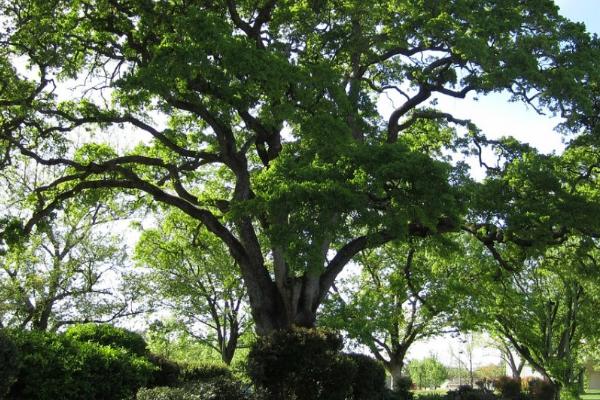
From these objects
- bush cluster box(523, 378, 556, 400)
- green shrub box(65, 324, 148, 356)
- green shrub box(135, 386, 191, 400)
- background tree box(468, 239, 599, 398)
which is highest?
background tree box(468, 239, 599, 398)

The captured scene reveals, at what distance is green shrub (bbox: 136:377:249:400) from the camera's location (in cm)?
828

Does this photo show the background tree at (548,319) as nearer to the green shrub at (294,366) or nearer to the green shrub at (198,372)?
the green shrub at (198,372)

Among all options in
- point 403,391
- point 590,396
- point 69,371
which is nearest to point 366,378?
point 69,371

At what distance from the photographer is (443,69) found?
13.1 m

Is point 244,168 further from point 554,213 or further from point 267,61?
point 554,213

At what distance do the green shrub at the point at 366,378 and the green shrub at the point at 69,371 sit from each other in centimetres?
429

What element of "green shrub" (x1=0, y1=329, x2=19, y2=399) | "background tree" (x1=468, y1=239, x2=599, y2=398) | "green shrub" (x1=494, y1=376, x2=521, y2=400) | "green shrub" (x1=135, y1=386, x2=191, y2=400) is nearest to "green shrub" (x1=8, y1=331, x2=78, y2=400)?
"green shrub" (x1=0, y1=329, x2=19, y2=399)

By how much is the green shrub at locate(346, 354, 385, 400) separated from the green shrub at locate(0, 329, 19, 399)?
6142 millimetres

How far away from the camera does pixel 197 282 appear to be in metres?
27.4

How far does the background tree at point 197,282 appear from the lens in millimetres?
24116

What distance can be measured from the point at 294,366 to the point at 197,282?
18.5m

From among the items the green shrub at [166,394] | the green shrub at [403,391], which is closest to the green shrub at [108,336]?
the green shrub at [166,394]

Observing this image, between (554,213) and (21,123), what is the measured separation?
12.2 meters

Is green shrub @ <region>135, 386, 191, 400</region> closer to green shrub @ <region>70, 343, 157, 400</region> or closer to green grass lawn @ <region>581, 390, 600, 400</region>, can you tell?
green shrub @ <region>70, 343, 157, 400</region>
